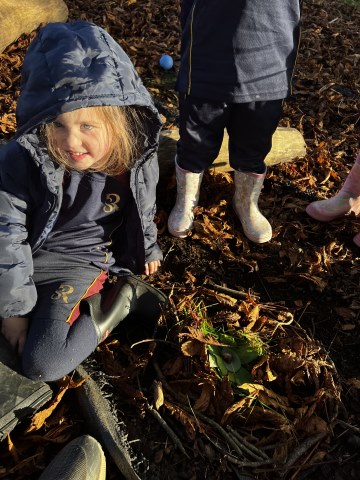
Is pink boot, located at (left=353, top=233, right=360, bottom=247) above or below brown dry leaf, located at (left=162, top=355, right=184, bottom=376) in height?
below

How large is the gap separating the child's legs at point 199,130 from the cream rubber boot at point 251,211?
0.28 meters

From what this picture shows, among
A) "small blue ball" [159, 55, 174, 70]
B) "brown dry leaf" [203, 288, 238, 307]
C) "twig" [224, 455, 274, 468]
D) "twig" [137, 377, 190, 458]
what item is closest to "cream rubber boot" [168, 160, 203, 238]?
"brown dry leaf" [203, 288, 238, 307]

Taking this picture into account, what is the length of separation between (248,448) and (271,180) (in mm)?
2040

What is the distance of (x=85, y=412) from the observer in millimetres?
2096

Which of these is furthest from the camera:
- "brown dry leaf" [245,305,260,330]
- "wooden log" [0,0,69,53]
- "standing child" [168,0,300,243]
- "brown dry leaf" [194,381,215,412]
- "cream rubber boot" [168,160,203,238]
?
"wooden log" [0,0,69,53]

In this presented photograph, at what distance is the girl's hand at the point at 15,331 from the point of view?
224cm

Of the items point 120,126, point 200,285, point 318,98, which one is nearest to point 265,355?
point 200,285

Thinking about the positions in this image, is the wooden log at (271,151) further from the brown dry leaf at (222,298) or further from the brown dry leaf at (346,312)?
the brown dry leaf at (346,312)

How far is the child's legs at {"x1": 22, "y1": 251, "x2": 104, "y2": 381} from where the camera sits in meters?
2.14

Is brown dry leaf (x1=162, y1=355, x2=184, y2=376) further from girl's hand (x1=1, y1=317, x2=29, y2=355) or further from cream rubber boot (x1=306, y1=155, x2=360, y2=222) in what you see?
cream rubber boot (x1=306, y1=155, x2=360, y2=222)

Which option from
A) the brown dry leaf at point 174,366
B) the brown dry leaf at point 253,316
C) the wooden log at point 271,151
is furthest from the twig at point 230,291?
the wooden log at point 271,151

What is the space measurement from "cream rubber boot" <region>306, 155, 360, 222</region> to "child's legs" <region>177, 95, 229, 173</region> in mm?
885

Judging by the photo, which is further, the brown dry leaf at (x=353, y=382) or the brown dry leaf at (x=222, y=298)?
the brown dry leaf at (x=222, y=298)

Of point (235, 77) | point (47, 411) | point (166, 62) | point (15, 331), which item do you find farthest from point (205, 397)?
point (166, 62)
